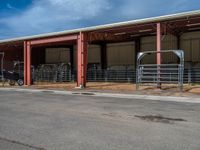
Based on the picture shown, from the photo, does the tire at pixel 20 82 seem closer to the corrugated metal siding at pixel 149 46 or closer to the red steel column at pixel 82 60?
the red steel column at pixel 82 60

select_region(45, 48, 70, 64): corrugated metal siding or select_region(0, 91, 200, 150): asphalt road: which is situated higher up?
select_region(45, 48, 70, 64): corrugated metal siding

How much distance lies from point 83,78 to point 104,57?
12.7m

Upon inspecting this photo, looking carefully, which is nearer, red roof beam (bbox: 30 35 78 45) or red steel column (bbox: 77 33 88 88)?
red steel column (bbox: 77 33 88 88)

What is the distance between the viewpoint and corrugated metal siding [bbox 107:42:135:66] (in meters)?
36.2

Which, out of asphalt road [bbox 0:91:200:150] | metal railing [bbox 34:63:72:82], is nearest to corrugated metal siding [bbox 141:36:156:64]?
metal railing [bbox 34:63:72:82]

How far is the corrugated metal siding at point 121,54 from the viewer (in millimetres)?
36188

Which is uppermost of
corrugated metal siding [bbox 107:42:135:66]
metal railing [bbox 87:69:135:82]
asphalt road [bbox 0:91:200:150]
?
corrugated metal siding [bbox 107:42:135:66]

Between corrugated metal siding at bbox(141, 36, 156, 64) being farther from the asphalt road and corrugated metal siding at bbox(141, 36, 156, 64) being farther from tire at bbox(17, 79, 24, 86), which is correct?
the asphalt road

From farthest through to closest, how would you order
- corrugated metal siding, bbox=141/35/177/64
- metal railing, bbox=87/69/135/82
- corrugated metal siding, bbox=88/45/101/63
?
corrugated metal siding, bbox=88/45/101/63
metal railing, bbox=87/69/135/82
corrugated metal siding, bbox=141/35/177/64

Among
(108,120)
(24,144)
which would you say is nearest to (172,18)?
(108,120)

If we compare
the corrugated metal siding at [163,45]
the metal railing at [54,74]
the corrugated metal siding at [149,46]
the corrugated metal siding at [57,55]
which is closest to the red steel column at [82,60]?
the corrugated metal siding at [163,45]

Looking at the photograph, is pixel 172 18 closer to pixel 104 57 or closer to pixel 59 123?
pixel 59 123

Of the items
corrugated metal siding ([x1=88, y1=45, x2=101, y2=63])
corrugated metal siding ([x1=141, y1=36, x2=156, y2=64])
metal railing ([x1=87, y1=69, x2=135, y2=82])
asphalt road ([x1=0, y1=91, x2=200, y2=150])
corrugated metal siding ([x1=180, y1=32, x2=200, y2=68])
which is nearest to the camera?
asphalt road ([x1=0, y1=91, x2=200, y2=150])

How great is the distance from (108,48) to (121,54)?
2132mm
